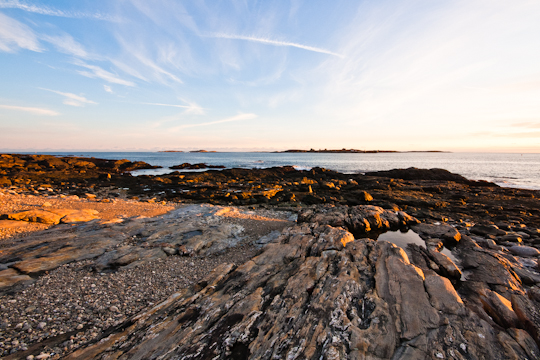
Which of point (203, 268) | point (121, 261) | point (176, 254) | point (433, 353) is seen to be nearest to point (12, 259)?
point (121, 261)

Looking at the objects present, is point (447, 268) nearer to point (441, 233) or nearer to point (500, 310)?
point (500, 310)

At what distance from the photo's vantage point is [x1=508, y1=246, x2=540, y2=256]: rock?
1224 centimetres

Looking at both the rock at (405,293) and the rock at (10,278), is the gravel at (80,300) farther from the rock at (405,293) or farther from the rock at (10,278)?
the rock at (405,293)

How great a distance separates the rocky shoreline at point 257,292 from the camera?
502cm

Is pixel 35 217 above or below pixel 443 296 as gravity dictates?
below

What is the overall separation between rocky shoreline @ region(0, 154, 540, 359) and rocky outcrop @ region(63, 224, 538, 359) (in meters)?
0.03

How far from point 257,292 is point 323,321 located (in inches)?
94.5

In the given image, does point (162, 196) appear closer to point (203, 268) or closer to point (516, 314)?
point (203, 268)

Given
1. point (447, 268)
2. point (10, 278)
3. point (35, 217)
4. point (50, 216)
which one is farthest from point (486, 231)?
point (35, 217)

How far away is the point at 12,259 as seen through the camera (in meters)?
9.50

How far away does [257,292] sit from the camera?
696 cm

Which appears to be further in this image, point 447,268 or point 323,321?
point 447,268

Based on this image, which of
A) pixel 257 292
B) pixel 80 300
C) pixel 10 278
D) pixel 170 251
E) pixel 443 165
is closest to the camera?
pixel 257 292

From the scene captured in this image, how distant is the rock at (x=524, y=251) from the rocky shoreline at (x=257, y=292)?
6cm
